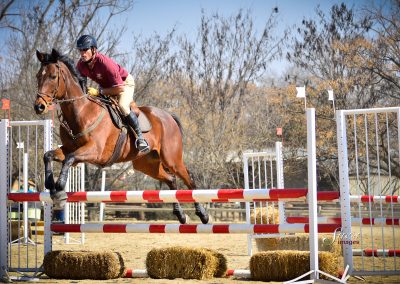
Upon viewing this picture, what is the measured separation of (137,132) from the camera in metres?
6.84

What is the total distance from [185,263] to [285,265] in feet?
3.18

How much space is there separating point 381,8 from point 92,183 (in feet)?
38.3

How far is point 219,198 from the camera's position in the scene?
5.55 metres

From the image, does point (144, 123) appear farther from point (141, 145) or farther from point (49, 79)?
point (49, 79)

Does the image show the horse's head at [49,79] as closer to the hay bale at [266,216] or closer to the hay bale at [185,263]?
the hay bale at [185,263]

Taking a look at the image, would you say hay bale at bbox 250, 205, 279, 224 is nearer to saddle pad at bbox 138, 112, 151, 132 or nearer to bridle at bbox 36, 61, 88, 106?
saddle pad at bbox 138, 112, 151, 132

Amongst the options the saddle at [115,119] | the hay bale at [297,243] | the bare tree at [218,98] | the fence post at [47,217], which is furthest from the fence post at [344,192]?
the bare tree at [218,98]

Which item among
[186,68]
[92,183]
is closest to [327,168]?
[186,68]

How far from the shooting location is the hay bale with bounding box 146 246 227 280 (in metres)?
5.79

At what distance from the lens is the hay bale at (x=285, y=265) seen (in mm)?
5375

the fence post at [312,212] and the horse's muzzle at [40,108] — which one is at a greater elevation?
the horse's muzzle at [40,108]

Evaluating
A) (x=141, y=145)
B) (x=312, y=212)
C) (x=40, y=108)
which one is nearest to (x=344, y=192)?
(x=312, y=212)

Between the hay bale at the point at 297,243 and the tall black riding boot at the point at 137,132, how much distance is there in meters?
2.46

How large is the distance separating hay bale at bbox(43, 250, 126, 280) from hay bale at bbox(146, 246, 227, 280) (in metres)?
0.34
